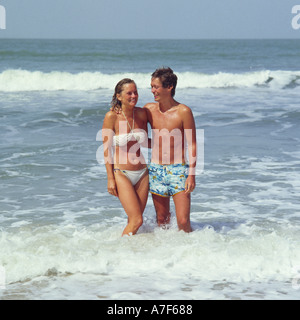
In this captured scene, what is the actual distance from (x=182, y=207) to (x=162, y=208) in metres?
0.31

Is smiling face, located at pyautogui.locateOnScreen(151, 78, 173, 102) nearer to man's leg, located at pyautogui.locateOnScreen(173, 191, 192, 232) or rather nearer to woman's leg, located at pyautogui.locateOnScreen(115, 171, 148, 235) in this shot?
woman's leg, located at pyautogui.locateOnScreen(115, 171, 148, 235)

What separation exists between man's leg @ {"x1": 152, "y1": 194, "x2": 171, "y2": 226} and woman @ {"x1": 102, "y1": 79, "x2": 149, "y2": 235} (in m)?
0.20

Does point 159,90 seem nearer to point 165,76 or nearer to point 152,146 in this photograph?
point 165,76

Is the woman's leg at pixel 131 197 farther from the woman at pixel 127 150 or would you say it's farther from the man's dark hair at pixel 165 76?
the man's dark hair at pixel 165 76

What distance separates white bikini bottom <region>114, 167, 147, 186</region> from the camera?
16.5 feet

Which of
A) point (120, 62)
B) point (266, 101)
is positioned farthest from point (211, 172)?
point (120, 62)

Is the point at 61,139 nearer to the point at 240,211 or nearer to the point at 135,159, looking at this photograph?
the point at 240,211

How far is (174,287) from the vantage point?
167 inches

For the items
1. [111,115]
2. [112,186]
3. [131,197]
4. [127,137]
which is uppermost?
[111,115]

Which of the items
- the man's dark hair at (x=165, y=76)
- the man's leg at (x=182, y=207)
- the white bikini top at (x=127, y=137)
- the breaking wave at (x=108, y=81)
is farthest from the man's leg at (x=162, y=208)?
the breaking wave at (x=108, y=81)

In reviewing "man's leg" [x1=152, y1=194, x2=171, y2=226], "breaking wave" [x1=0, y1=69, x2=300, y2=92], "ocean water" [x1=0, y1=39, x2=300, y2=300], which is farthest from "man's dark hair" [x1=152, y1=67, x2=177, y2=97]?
"breaking wave" [x1=0, y1=69, x2=300, y2=92]


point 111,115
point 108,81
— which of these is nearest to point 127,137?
point 111,115

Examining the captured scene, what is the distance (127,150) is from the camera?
16.4 ft
